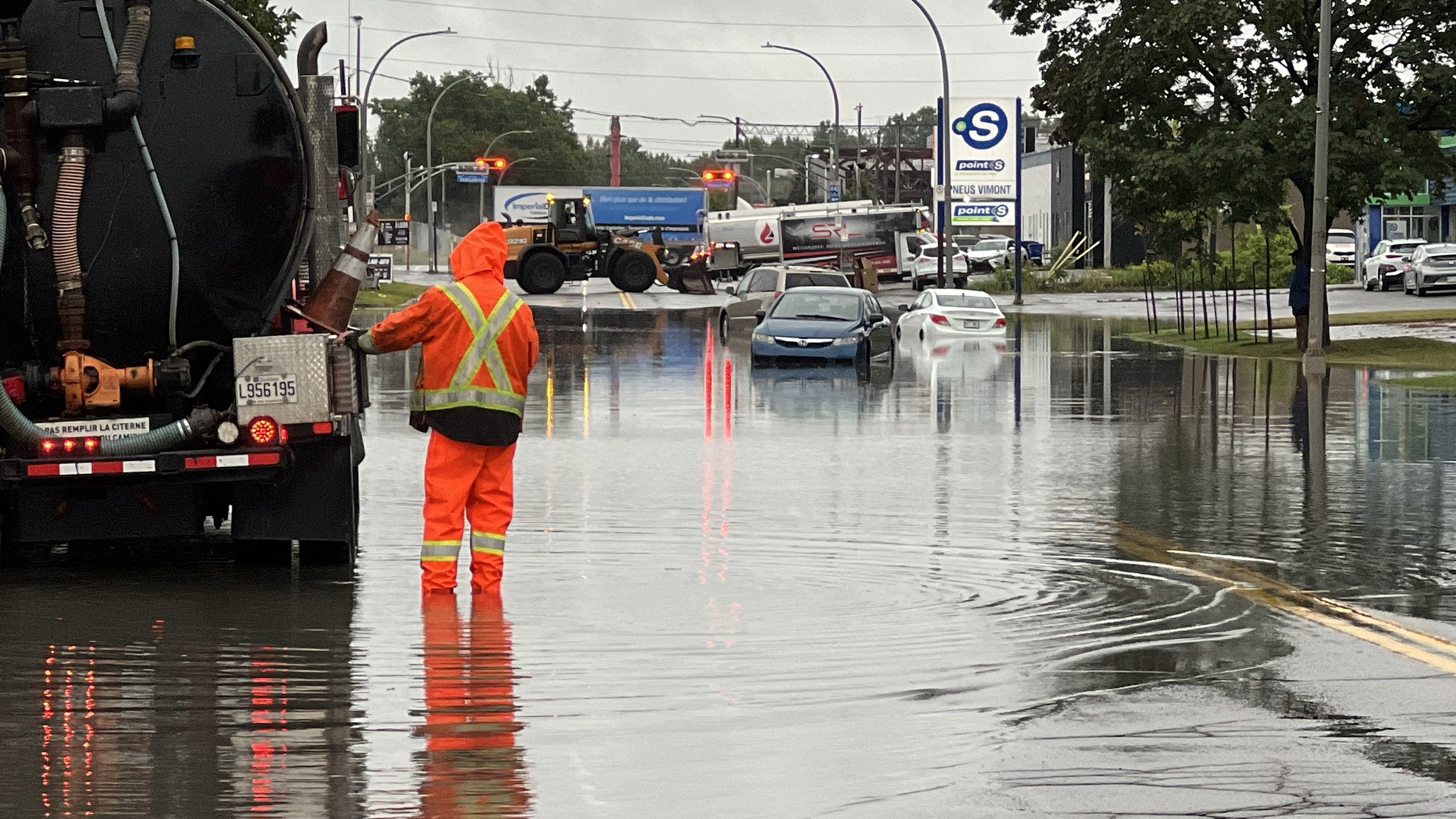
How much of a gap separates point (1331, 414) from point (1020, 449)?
18.7 feet

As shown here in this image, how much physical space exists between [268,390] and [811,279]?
35.4 metres

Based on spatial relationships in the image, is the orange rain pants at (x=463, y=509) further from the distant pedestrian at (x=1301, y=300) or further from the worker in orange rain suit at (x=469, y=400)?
the distant pedestrian at (x=1301, y=300)

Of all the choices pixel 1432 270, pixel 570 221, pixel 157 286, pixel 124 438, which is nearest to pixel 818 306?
pixel 157 286

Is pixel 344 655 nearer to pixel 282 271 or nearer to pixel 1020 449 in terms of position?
pixel 282 271

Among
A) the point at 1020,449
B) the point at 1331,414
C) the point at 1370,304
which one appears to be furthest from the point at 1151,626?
the point at 1370,304

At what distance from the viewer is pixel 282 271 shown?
1108 cm

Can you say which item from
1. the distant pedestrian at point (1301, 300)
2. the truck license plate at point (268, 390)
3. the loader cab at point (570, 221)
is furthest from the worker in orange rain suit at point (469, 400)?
the loader cab at point (570, 221)

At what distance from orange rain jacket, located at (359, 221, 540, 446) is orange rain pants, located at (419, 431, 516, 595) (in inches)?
4.4

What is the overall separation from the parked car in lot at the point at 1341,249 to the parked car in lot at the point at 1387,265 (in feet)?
52.0

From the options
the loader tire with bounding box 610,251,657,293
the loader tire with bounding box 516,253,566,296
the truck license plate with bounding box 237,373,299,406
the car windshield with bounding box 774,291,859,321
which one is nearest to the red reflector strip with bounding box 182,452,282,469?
the truck license plate with bounding box 237,373,299,406

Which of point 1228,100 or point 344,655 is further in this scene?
point 1228,100

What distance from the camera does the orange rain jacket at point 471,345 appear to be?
1042cm

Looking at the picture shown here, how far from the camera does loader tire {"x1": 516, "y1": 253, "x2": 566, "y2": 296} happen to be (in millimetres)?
65375

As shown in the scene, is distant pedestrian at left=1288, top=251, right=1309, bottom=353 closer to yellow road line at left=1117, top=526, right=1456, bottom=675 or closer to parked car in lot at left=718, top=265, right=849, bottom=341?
parked car in lot at left=718, top=265, right=849, bottom=341
